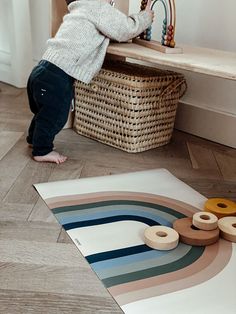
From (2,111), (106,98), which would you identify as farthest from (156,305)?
(2,111)

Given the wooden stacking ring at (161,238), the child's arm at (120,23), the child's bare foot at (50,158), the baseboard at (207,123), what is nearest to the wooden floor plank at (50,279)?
the wooden stacking ring at (161,238)

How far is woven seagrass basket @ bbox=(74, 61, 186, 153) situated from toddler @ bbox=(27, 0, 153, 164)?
110 mm

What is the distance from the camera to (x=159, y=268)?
729 millimetres

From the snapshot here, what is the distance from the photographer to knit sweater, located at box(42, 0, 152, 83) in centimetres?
113

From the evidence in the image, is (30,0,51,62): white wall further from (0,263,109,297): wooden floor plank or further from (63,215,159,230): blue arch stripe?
(0,263,109,297): wooden floor plank

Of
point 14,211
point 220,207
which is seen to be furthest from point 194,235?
point 14,211

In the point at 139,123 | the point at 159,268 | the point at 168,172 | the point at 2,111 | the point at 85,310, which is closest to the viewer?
the point at 85,310

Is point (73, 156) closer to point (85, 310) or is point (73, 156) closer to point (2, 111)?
point (2, 111)

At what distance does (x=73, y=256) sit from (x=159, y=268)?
16 cm

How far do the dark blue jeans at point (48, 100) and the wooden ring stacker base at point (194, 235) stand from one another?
51cm

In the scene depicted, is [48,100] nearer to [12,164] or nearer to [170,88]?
[12,164]

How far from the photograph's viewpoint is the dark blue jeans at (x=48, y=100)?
3.74ft

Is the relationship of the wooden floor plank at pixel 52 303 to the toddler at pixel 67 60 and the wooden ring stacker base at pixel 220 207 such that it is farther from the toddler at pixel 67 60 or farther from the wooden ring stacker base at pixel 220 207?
the toddler at pixel 67 60

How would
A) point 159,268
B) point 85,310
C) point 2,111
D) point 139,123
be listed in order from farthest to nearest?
point 2,111, point 139,123, point 159,268, point 85,310
